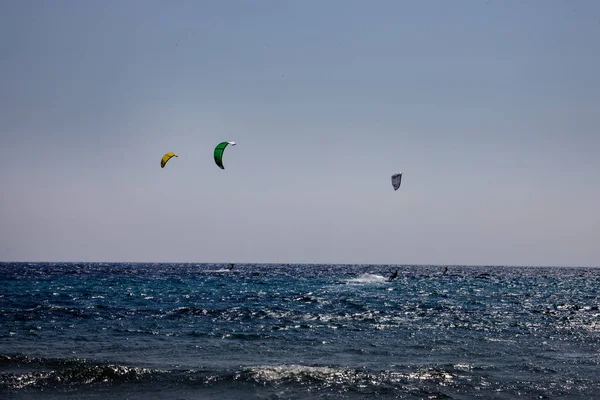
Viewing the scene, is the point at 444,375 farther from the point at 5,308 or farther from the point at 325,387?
the point at 5,308

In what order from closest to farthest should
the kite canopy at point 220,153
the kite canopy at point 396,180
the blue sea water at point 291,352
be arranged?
the blue sea water at point 291,352 < the kite canopy at point 220,153 < the kite canopy at point 396,180

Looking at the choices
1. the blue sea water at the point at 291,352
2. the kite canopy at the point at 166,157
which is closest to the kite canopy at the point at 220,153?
the kite canopy at the point at 166,157

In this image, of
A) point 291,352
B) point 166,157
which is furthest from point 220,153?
point 291,352

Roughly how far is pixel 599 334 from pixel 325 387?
1463 cm

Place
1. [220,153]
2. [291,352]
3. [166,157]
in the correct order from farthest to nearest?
[166,157] → [220,153] → [291,352]

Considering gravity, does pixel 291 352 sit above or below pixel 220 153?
below

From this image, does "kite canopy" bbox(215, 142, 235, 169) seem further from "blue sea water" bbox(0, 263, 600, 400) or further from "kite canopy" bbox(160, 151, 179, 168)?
"blue sea water" bbox(0, 263, 600, 400)

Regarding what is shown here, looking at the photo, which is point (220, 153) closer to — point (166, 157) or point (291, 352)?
point (166, 157)

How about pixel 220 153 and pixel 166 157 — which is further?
pixel 166 157

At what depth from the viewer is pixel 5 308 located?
26.9 m

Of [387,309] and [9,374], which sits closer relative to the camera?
[9,374]

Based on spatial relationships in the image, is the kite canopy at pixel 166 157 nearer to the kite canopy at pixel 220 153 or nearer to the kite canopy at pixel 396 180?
the kite canopy at pixel 220 153

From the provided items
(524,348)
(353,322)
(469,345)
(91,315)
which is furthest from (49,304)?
(524,348)

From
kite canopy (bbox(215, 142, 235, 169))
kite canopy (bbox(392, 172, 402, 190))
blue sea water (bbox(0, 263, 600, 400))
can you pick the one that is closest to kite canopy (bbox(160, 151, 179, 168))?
kite canopy (bbox(215, 142, 235, 169))
